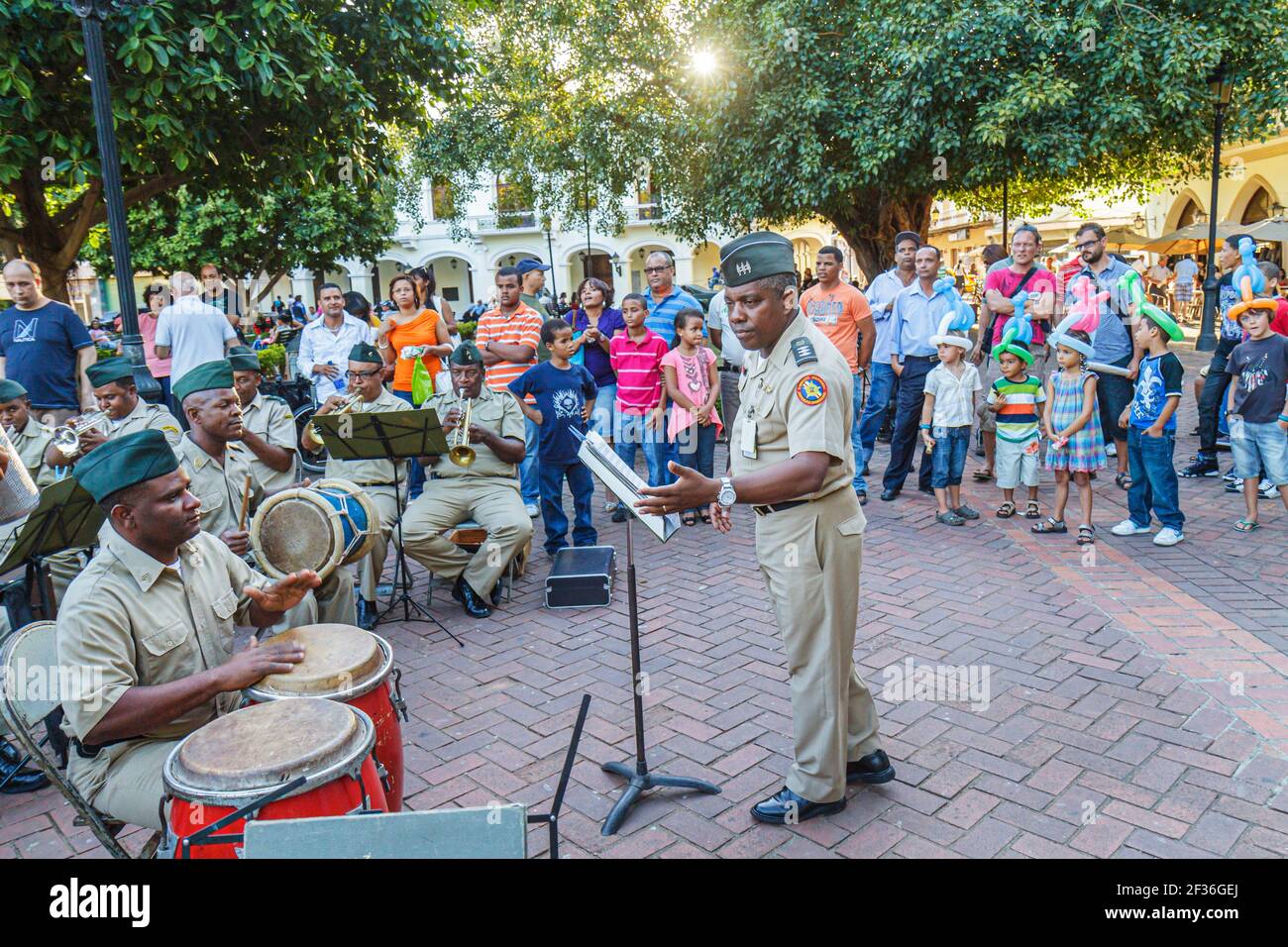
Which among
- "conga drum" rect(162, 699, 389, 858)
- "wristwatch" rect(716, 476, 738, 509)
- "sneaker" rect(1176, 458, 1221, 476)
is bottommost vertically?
"sneaker" rect(1176, 458, 1221, 476)

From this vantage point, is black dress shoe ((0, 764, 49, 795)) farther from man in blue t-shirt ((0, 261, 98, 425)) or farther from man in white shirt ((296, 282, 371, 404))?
Result: man in white shirt ((296, 282, 371, 404))

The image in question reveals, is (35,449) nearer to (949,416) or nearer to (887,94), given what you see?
(949,416)

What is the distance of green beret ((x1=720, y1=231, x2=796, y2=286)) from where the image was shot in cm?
357

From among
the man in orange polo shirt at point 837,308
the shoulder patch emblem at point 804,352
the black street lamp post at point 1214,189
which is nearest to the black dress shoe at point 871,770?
the shoulder patch emblem at point 804,352

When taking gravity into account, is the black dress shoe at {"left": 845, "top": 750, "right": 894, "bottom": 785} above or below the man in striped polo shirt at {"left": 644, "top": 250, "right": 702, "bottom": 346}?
below

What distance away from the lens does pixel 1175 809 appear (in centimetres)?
374

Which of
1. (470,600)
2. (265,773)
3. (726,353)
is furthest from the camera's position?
(726,353)

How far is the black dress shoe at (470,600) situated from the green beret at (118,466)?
346 cm

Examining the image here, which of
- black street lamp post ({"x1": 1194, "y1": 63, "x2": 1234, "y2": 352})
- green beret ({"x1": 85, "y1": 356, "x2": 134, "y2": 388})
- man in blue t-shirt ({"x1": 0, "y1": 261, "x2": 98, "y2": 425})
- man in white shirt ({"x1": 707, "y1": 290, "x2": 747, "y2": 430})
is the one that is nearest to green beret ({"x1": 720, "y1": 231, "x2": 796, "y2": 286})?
green beret ({"x1": 85, "y1": 356, "x2": 134, "y2": 388})

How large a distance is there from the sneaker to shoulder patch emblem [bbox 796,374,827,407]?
7.57 m

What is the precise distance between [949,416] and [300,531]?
5598mm

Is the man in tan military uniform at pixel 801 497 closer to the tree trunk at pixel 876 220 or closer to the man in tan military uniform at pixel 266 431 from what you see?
the man in tan military uniform at pixel 266 431

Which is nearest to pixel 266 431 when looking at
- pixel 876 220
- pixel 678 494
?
pixel 678 494

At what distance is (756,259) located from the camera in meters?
3.57
